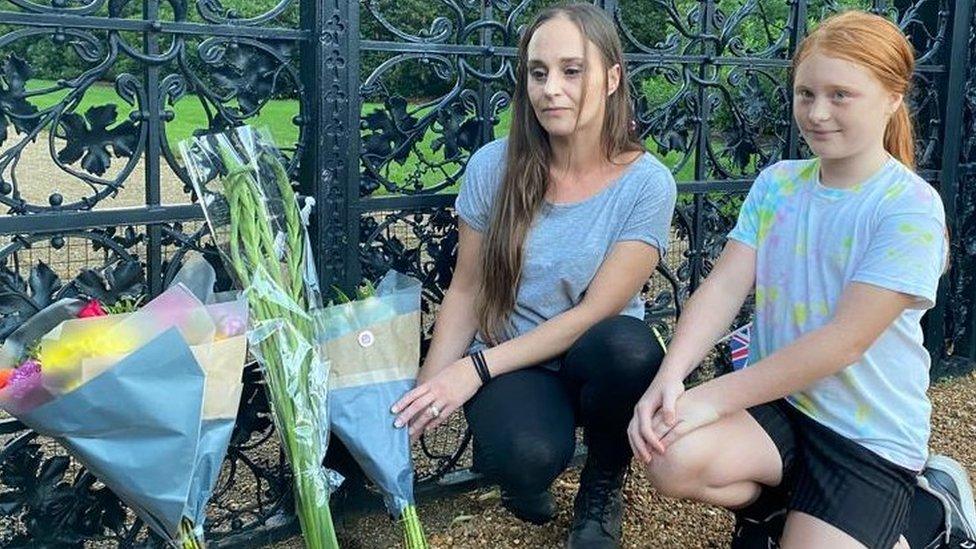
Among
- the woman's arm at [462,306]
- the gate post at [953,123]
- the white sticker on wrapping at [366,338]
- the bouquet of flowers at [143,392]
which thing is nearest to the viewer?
the bouquet of flowers at [143,392]

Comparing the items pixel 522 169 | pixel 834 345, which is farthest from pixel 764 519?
pixel 522 169

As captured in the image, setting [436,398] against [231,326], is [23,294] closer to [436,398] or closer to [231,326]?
[231,326]

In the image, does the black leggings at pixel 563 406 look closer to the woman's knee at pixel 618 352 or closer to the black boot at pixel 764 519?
the woman's knee at pixel 618 352

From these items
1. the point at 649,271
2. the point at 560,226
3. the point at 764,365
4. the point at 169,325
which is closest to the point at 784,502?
the point at 764,365

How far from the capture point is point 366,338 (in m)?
2.58

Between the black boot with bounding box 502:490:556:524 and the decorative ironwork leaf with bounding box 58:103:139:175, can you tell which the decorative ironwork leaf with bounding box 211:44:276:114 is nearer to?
the decorative ironwork leaf with bounding box 58:103:139:175

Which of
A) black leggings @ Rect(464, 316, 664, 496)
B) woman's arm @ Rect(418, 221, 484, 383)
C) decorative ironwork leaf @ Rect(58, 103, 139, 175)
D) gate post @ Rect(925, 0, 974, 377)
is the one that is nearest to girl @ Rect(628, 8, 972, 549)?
black leggings @ Rect(464, 316, 664, 496)

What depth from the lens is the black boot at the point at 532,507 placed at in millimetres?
3082

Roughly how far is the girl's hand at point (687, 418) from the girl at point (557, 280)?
0.21 meters

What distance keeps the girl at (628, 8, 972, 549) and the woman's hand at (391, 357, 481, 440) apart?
0.46 metres

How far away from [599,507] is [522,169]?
903mm

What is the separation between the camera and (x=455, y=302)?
2922 mm

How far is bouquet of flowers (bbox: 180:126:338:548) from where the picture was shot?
2389 millimetres

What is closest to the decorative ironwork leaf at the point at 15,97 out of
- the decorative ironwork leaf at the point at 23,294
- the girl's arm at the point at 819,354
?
the decorative ironwork leaf at the point at 23,294
